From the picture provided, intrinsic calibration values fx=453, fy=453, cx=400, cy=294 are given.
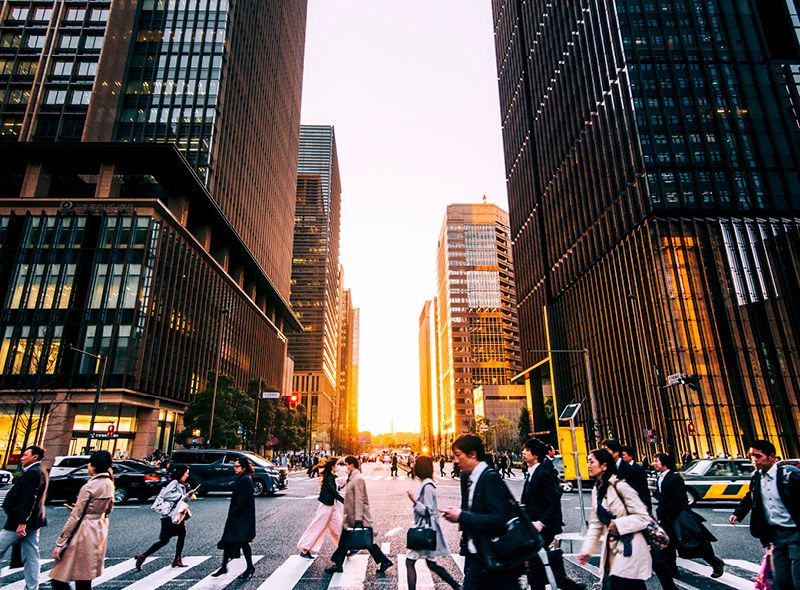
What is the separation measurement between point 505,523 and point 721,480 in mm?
17330

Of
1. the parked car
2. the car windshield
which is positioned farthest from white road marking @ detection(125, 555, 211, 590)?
the car windshield

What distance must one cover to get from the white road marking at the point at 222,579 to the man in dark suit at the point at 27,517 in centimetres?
195

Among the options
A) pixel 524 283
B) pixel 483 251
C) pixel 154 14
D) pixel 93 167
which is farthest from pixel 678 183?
pixel 483 251

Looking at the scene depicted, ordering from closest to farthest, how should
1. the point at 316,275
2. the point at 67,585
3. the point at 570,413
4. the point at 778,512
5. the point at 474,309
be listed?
the point at 67,585 → the point at 778,512 → the point at 570,413 → the point at 474,309 → the point at 316,275

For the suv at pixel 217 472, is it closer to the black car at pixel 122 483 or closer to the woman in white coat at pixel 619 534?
the black car at pixel 122 483

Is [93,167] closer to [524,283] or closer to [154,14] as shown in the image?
[154,14]

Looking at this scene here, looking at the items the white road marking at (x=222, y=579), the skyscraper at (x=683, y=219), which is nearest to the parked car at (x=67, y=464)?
the white road marking at (x=222, y=579)

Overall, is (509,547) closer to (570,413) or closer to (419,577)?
(419,577)

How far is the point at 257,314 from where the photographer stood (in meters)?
69.8

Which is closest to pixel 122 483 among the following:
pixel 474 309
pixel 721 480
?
pixel 721 480

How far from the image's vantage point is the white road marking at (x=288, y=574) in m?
6.44

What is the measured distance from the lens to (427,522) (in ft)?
20.2

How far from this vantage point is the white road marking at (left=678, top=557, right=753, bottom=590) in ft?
20.4

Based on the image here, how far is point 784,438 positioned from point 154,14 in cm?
8355
